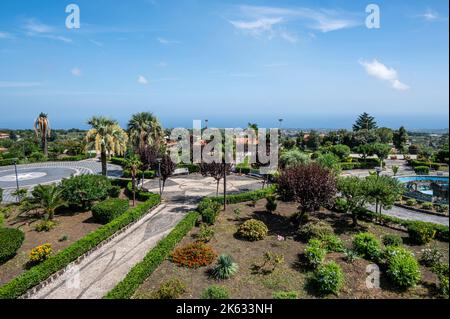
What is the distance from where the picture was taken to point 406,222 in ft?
68.7

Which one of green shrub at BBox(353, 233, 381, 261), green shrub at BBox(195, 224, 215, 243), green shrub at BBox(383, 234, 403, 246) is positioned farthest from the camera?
green shrub at BBox(195, 224, 215, 243)

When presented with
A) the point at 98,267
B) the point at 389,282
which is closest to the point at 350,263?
the point at 389,282

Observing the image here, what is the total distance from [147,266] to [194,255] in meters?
2.91

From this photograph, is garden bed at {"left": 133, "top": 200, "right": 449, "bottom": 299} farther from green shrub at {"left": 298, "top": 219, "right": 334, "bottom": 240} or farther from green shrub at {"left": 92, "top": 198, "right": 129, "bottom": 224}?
green shrub at {"left": 92, "top": 198, "right": 129, "bottom": 224}

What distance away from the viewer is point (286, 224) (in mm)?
22422

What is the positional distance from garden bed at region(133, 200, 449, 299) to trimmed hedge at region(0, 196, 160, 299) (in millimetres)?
5148

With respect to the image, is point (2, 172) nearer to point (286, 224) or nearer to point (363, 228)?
point (286, 224)

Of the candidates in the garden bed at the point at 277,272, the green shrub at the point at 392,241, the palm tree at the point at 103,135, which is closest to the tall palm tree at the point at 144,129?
the palm tree at the point at 103,135

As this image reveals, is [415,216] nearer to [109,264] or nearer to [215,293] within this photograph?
[215,293]

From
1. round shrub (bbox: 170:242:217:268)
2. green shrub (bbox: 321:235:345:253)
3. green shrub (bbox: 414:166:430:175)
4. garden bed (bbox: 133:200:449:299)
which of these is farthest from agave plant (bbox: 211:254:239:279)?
green shrub (bbox: 414:166:430:175)

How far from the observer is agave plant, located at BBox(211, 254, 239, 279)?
14.4 m

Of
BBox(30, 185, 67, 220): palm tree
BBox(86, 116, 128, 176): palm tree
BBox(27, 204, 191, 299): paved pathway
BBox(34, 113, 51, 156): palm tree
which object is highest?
BBox(34, 113, 51, 156): palm tree

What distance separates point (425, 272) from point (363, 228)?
6622 mm

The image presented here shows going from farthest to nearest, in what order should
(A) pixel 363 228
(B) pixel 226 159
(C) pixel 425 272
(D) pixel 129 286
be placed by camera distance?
(B) pixel 226 159 → (A) pixel 363 228 → (C) pixel 425 272 → (D) pixel 129 286
